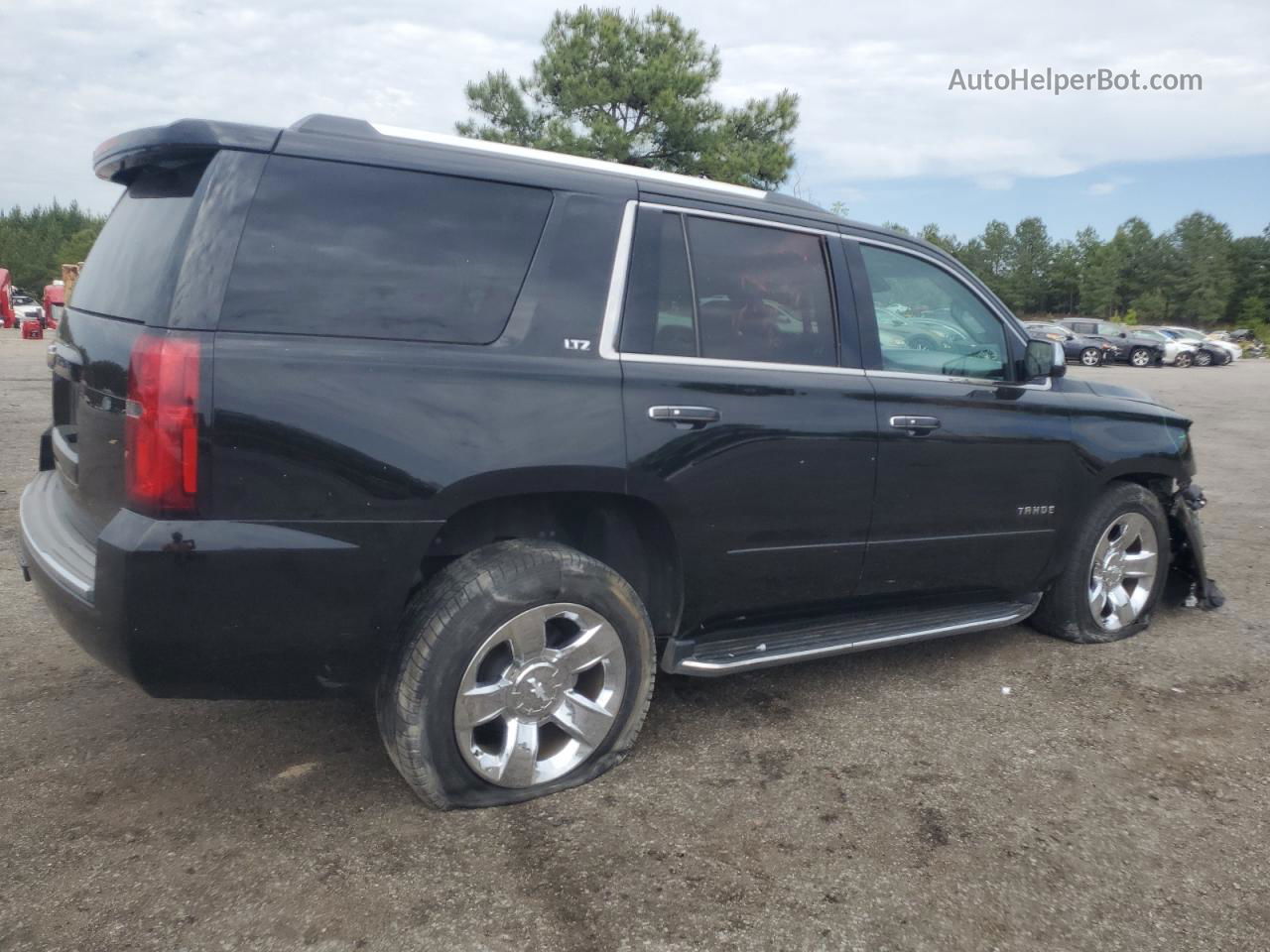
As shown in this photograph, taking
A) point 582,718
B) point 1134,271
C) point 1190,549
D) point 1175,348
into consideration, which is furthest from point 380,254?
point 1134,271

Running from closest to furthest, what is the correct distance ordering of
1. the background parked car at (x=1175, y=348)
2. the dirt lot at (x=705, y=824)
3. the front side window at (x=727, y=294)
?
1. the dirt lot at (x=705, y=824)
2. the front side window at (x=727, y=294)
3. the background parked car at (x=1175, y=348)

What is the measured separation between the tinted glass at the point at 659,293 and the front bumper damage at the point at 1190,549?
2.89 m

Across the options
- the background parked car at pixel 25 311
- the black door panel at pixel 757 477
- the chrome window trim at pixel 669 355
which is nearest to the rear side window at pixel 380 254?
the chrome window trim at pixel 669 355

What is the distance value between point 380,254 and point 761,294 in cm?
133

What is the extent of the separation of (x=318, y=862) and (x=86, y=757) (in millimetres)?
1044

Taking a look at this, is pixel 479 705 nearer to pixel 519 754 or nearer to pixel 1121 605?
pixel 519 754

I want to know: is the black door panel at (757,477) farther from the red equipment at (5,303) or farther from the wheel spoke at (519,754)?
the red equipment at (5,303)

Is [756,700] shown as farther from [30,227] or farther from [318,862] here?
[30,227]

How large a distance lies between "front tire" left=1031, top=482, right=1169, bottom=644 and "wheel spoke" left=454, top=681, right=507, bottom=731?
2.69 m

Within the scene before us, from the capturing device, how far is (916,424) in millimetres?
3803

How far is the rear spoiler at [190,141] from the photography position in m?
2.74

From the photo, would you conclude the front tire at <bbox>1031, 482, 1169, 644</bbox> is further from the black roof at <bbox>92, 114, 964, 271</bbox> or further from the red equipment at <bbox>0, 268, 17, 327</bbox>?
the red equipment at <bbox>0, 268, 17, 327</bbox>

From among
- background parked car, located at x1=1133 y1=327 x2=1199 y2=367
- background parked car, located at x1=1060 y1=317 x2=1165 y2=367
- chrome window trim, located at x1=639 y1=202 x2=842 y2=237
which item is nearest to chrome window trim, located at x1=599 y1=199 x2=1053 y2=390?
chrome window trim, located at x1=639 y1=202 x2=842 y2=237

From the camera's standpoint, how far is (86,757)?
3312 mm
